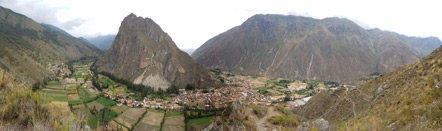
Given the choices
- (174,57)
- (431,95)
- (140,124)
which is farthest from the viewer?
(174,57)

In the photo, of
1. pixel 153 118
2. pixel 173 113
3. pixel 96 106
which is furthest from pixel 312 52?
pixel 96 106

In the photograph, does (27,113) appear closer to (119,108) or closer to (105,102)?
(119,108)

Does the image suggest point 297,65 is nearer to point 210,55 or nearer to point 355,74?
point 355,74

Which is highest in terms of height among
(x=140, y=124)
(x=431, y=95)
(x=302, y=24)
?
(x=302, y=24)

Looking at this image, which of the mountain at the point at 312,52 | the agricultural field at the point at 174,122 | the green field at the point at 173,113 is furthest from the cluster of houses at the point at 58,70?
the mountain at the point at 312,52

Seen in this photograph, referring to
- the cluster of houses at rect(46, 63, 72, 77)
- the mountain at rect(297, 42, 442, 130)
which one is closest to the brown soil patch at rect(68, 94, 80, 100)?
the cluster of houses at rect(46, 63, 72, 77)

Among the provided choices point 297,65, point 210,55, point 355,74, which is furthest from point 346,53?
point 210,55

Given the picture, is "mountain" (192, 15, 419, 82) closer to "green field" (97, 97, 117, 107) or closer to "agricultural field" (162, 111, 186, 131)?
"agricultural field" (162, 111, 186, 131)
